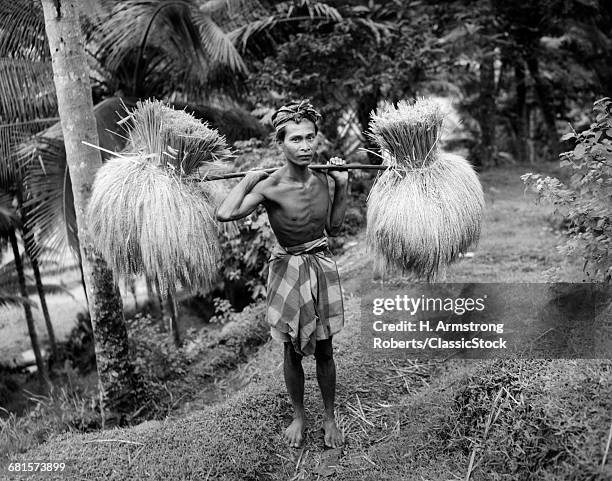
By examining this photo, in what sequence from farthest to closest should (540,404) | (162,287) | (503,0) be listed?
(503,0)
(162,287)
(540,404)

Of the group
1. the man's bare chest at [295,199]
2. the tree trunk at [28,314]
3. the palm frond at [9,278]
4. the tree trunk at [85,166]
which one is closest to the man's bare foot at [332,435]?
the man's bare chest at [295,199]

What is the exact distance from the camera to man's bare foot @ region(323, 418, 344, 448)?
9.80 feet

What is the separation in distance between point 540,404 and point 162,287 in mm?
1817

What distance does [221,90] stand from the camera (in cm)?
721

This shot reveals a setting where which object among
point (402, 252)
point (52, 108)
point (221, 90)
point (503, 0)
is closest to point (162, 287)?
point (402, 252)

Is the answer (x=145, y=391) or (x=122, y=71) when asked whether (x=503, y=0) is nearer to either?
(x=122, y=71)

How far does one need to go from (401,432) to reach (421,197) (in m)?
1.24

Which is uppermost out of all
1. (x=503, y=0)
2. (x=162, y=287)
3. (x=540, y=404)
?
(x=503, y=0)

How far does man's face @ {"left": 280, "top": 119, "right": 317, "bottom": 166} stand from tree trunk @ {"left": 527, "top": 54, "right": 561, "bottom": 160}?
9.21 metres

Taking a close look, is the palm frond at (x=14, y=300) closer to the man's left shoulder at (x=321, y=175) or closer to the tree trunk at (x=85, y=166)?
the tree trunk at (x=85, y=166)

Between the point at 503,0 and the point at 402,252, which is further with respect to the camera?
the point at 503,0

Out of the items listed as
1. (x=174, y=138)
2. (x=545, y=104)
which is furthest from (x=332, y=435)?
(x=545, y=104)

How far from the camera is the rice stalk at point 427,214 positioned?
276 cm

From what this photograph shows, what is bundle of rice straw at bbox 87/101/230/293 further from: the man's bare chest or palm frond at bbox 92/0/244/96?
palm frond at bbox 92/0/244/96
